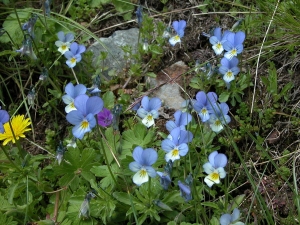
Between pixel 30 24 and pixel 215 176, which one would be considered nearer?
pixel 215 176

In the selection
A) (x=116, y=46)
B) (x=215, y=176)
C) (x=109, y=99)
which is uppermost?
(x=109, y=99)

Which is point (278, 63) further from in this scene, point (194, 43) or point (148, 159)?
point (148, 159)

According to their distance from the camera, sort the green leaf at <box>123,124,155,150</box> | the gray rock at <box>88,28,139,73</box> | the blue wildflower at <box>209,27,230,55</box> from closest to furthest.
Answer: the green leaf at <box>123,124,155,150</box>, the blue wildflower at <box>209,27,230,55</box>, the gray rock at <box>88,28,139,73</box>

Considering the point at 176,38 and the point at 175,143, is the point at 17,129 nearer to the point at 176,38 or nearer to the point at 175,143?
the point at 175,143

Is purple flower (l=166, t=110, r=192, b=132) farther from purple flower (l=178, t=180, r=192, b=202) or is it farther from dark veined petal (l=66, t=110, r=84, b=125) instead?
dark veined petal (l=66, t=110, r=84, b=125)

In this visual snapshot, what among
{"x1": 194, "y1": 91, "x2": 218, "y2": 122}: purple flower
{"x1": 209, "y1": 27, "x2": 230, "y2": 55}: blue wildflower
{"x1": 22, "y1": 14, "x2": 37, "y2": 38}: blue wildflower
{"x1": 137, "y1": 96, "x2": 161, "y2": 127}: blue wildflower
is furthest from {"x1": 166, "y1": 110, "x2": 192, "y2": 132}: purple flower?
{"x1": 22, "y1": 14, "x2": 37, "y2": 38}: blue wildflower

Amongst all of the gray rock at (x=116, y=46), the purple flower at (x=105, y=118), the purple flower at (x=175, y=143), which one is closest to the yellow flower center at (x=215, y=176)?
the purple flower at (x=175, y=143)

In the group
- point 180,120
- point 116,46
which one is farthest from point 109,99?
point 116,46
